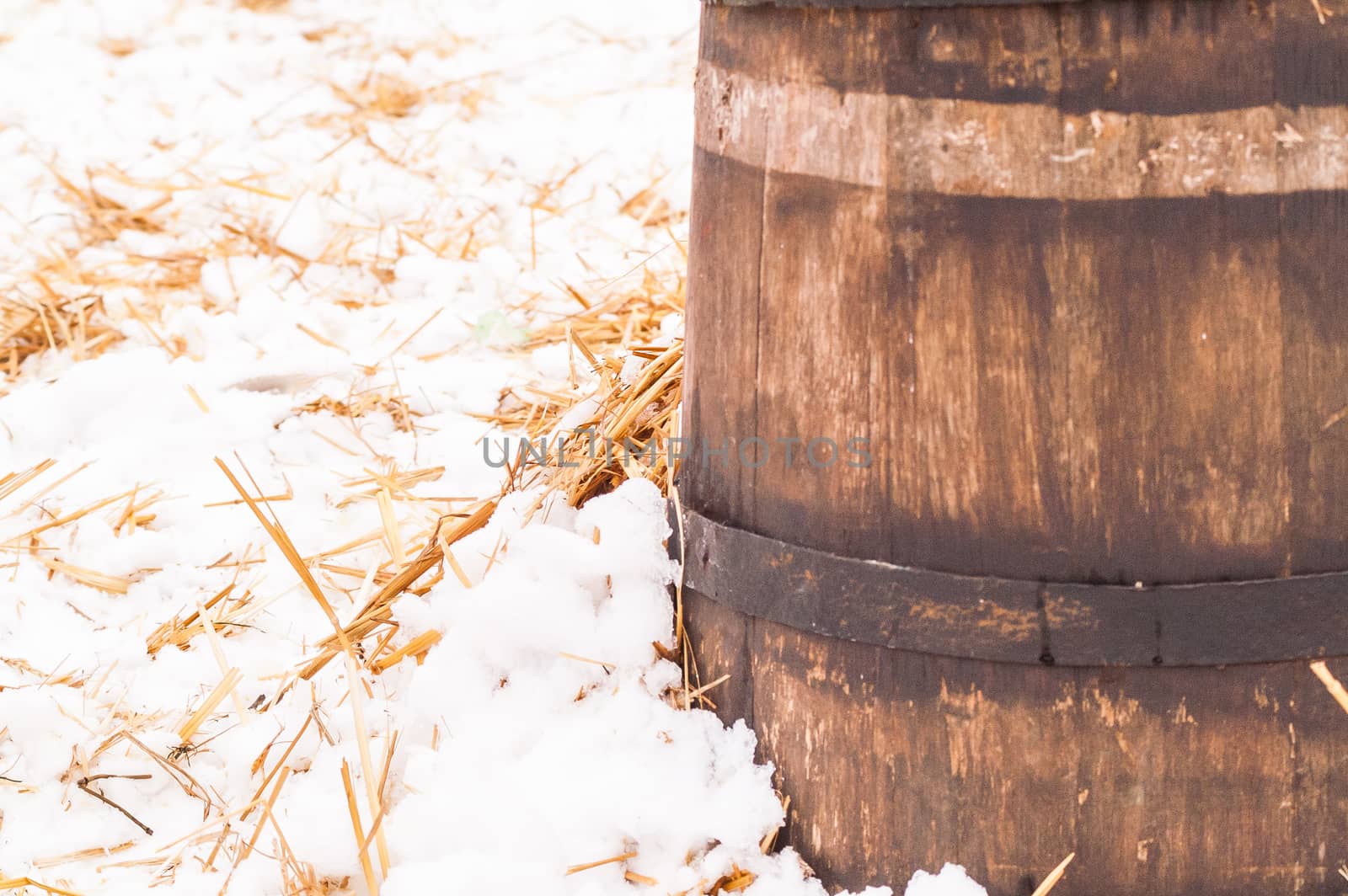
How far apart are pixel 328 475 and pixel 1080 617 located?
5.01 ft

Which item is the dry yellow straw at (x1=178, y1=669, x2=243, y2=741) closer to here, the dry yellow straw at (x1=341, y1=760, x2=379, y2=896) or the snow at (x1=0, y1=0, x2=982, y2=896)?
the snow at (x1=0, y1=0, x2=982, y2=896)

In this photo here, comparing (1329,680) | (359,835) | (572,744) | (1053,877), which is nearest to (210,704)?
(359,835)

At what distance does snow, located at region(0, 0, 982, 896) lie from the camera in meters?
1.57

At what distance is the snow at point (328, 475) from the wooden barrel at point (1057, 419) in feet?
0.57

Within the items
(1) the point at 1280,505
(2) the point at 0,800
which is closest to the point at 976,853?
(1) the point at 1280,505

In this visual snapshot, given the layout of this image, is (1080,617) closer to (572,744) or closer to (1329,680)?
(1329,680)

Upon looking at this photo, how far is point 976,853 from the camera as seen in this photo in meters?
1.43

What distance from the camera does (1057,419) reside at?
1.33 metres

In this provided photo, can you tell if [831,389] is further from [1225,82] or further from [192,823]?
[192,823]

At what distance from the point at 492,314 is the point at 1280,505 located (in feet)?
6.64

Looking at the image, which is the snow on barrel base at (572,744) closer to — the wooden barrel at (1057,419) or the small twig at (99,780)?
the wooden barrel at (1057,419)

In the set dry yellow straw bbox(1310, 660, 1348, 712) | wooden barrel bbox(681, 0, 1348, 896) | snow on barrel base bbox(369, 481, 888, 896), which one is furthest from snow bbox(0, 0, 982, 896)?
dry yellow straw bbox(1310, 660, 1348, 712)

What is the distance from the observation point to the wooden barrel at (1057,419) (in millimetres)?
1264

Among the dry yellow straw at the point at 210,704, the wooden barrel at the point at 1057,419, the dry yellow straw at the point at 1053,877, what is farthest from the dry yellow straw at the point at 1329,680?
the dry yellow straw at the point at 210,704
